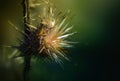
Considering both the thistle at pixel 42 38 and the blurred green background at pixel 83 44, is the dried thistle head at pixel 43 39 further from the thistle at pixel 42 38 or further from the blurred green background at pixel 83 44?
the blurred green background at pixel 83 44

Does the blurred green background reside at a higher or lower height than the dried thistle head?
higher

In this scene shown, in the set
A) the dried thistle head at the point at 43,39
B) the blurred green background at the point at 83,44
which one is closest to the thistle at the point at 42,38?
the dried thistle head at the point at 43,39

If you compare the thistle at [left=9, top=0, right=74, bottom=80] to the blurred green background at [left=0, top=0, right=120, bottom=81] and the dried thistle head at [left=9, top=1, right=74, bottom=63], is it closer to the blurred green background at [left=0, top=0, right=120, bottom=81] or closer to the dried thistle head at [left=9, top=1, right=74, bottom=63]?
the dried thistle head at [left=9, top=1, right=74, bottom=63]

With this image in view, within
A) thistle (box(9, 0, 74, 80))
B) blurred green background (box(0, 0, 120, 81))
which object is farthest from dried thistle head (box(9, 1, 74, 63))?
blurred green background (box(0, 0, 120, 81))

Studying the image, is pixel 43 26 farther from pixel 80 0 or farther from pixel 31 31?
pixel 80 0

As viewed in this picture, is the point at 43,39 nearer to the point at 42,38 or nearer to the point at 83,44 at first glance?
the point at 42,38

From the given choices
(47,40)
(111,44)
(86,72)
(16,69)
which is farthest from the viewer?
(111,44)

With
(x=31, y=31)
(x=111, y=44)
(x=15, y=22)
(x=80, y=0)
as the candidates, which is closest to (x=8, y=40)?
(x=15, y=22)

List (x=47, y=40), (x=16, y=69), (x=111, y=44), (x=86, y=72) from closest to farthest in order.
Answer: (x=47, y=40) → (x=16, y=69) → (x=86, y=72) → (x=111, y=44)
